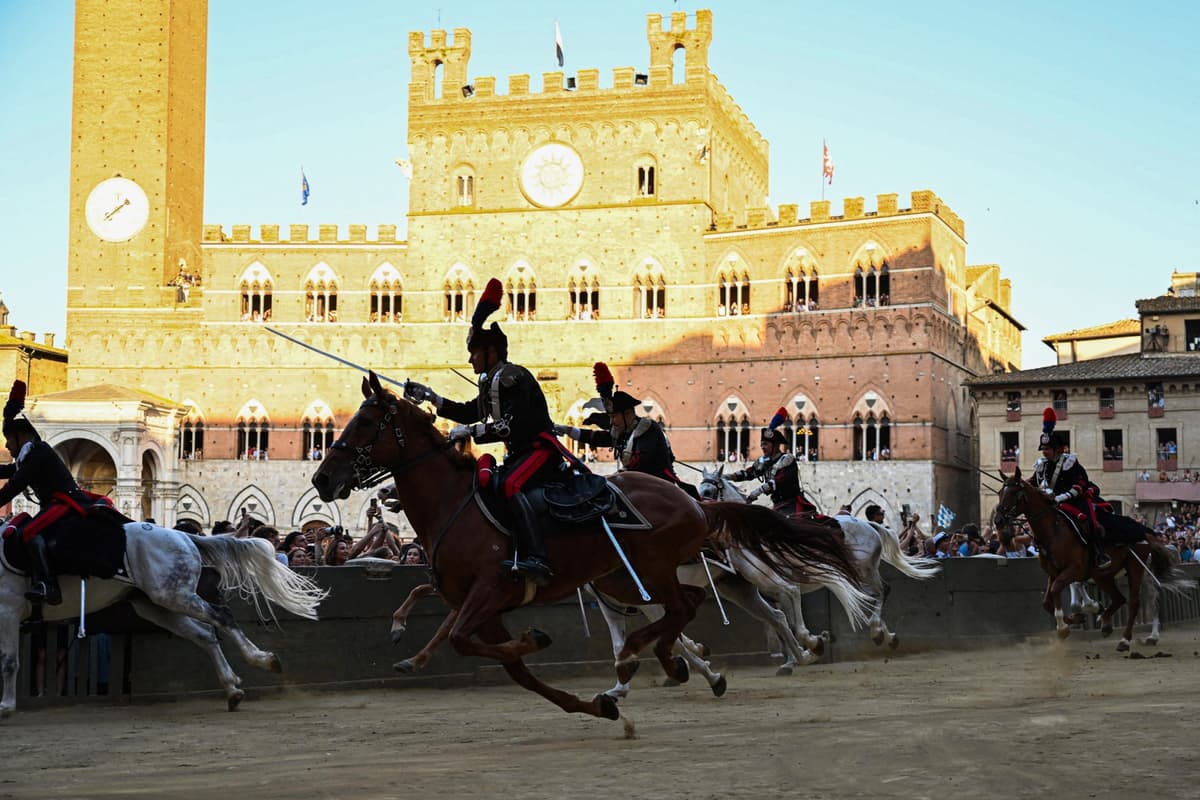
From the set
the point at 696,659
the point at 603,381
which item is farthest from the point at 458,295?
the point at 696,659

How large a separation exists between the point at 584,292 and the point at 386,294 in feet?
25.2

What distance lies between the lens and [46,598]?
483 inches

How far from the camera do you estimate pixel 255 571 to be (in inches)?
517

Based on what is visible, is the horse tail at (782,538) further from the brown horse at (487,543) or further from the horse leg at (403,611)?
the horse leg at (403,611)

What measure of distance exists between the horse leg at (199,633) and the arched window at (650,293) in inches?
1601

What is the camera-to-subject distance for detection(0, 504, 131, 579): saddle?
12.3 metres

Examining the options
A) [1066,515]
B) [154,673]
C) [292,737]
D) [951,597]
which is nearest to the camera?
[292,737]

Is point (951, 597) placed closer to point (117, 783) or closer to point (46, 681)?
point (46, 681)

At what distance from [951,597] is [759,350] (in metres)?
32.0

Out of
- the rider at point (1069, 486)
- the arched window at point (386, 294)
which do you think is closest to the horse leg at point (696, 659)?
the rider at point (1069, 486)

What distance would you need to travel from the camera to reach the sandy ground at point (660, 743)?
770 centimetres

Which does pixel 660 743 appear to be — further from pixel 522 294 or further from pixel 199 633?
pixel 522 294

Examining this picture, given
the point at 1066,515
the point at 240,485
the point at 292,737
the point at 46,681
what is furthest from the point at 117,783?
the point at 240,485

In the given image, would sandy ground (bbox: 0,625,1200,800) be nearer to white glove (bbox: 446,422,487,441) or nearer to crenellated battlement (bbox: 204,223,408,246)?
white glove (bbox: 446,422,487,441)
